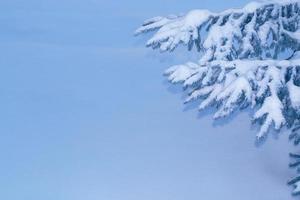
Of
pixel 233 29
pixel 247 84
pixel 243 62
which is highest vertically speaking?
pixel 233 29

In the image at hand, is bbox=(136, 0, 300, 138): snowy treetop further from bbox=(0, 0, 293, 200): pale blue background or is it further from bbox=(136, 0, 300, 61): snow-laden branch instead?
bbox=(0, 0, 293, 200): pale blue background

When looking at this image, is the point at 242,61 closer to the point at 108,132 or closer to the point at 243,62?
the point at 243,62

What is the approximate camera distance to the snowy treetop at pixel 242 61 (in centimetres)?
322

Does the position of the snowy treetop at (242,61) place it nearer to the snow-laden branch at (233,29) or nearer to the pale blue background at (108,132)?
the snow-laden branch at (233,29)

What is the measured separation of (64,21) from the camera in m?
10.9

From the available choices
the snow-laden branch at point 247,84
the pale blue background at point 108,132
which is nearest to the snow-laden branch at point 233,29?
the snow-laden branch at point 247,84

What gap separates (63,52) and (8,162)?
3.85 metres

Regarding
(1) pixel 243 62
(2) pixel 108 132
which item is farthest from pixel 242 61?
(2) pixel 108 132

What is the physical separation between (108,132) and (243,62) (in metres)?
3.76

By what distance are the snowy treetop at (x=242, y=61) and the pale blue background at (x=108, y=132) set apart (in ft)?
7.58

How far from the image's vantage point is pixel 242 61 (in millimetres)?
3406

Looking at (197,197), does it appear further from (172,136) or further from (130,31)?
(130,31)

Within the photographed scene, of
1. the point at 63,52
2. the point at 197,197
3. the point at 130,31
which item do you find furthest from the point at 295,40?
the point at 130,31

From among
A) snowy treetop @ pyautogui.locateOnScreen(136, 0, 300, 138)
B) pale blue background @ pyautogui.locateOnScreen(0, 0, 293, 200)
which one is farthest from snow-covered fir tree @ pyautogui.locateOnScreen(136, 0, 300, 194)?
pale blue background @ pyautogui.locateOnScreen(0, 0, 293, 200)
